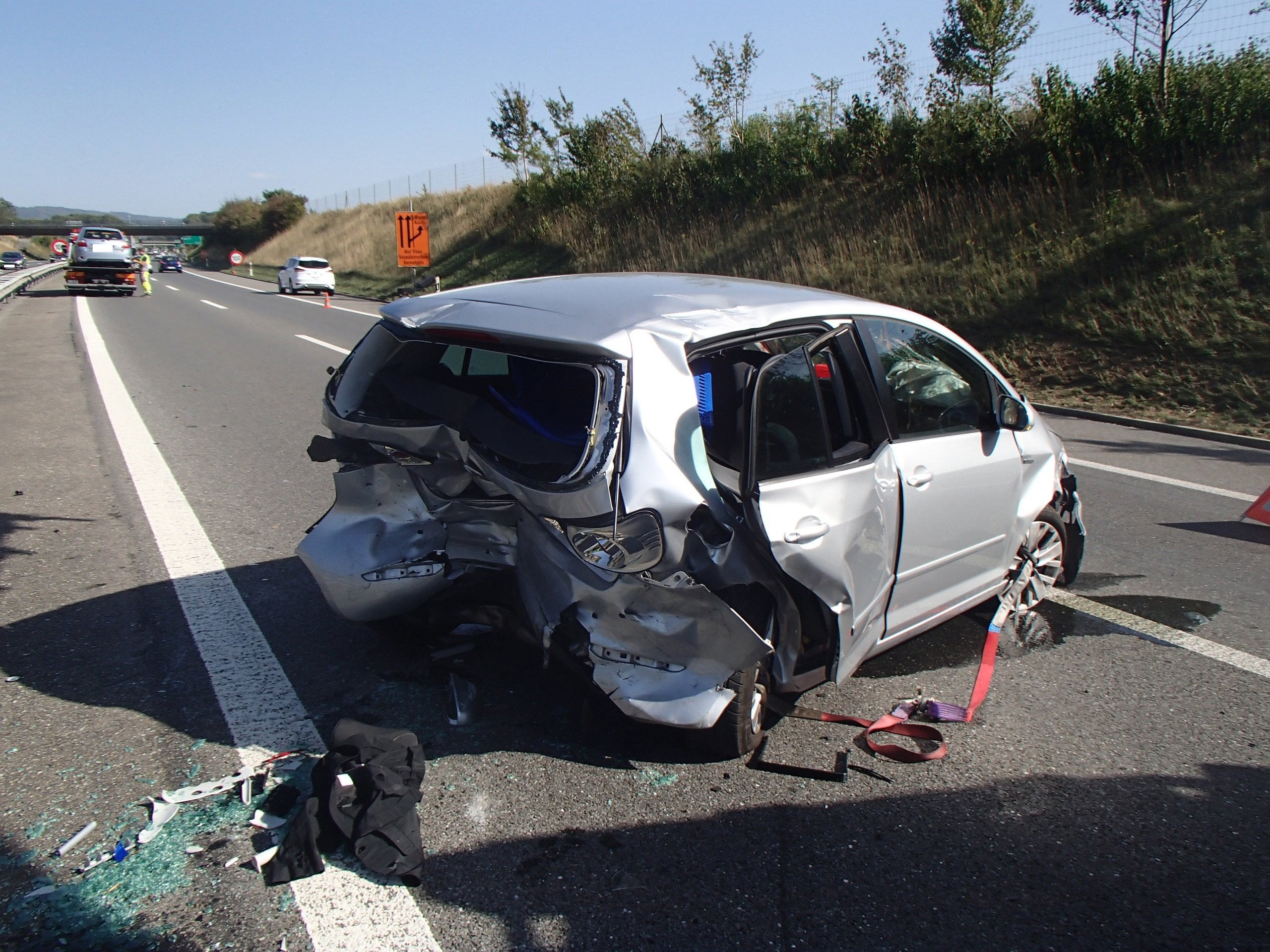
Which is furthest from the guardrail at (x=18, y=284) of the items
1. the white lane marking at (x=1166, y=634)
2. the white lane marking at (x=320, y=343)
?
the white lane marking at (x=1166, y=634)

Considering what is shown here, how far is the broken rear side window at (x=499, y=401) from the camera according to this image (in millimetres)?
2971

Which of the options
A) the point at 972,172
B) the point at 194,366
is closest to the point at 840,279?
the point at 972,172

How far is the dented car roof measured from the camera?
2.99 meters

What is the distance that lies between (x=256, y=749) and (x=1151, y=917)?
279 cm

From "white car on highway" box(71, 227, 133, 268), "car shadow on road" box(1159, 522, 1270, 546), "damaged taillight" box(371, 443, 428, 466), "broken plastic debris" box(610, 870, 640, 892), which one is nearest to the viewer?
"broken plastic debris" box(610, 870, 640, 892)

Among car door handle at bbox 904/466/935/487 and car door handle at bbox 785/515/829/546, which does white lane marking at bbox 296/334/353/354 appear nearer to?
car door handle at bbox 904/466/935/487

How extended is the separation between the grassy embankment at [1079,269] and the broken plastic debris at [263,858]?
403 inches

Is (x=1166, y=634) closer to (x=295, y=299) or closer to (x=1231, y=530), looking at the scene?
(x=1231, y=530)

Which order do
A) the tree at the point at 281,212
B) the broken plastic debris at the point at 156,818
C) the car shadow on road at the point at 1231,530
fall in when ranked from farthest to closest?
the tree at the point at 281,212
the car shadow on road at the point at 1231,530
the broken plastic debris at the point at 156,818

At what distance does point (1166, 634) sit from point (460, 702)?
3.33 metres

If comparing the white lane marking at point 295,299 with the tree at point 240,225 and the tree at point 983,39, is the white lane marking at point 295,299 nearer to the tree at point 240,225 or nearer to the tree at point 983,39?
the tree at point 983,39

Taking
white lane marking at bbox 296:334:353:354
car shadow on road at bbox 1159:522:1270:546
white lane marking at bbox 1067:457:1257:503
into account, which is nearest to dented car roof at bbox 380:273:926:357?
car shadow on road at bbox 1159:522:1270:546

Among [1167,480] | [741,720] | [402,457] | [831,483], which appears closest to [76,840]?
[402,457]

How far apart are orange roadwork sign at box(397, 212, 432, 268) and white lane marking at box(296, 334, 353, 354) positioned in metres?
11.6
